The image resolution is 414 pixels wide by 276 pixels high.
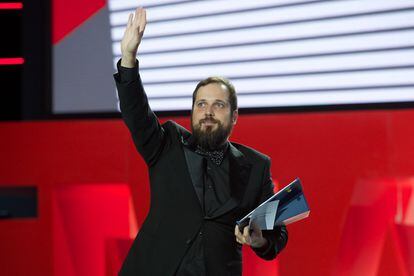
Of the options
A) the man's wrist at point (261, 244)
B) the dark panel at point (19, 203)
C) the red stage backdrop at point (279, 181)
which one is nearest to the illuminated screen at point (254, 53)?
the red stage backdrop at point (279, 181)

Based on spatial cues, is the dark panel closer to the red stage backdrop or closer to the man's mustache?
the red stage backdrop

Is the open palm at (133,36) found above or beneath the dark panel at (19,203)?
above

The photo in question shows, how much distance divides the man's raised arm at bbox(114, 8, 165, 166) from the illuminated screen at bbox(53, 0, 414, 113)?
1.58 m

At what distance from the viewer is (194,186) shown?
224 cm

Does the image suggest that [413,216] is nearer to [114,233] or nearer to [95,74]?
[114,233]

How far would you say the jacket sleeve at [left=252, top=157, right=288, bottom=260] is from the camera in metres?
2.19

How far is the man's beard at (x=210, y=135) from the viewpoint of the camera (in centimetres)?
224

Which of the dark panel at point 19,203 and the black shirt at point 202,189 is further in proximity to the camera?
the dark panel at point 19,203

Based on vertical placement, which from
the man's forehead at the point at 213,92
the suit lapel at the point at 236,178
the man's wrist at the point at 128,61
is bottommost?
the suit lapel at the point at 236,178

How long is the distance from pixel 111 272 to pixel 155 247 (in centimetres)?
161

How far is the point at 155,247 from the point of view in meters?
2.21

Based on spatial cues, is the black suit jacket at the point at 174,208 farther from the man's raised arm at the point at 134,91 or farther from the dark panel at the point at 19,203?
the dark panel at the point at 19,203

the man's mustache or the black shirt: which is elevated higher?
the man's mustache

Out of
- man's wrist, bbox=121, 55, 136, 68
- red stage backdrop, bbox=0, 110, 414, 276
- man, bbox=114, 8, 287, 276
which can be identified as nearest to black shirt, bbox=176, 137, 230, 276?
man, bbox=114, 8, 287, 276
